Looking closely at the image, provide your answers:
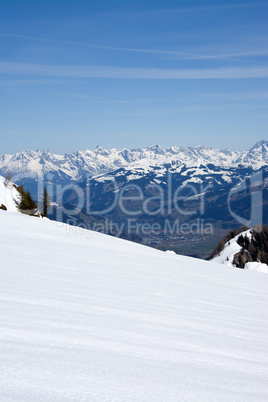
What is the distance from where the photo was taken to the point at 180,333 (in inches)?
174

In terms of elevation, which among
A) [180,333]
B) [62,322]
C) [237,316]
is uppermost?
[62,322]

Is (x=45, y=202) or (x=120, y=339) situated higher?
(x=120, y=339)

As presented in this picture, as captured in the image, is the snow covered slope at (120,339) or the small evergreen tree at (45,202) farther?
the small evergreen tree at (45,202)

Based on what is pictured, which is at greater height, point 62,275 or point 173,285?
point 62,275

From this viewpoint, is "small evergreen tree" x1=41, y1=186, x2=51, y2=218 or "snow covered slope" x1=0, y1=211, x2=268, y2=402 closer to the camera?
"snow covered slope" x1=0, y1=211, x2=268, y2=402

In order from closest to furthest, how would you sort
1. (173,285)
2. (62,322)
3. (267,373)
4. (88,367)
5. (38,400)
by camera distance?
(38,400), (88,367), (267,373), (62,322), (173,285)

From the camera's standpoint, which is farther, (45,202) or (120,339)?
(45,202)

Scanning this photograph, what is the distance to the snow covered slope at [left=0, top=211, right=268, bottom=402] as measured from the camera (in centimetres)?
269

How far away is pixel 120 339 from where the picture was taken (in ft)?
12.3

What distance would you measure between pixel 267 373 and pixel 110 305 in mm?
2326

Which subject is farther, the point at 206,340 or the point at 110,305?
the point at 110,305

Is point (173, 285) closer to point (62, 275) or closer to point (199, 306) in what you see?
point (199, 306)

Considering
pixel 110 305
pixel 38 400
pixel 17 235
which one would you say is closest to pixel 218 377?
pixel 38 400

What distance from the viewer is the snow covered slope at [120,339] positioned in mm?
2686
